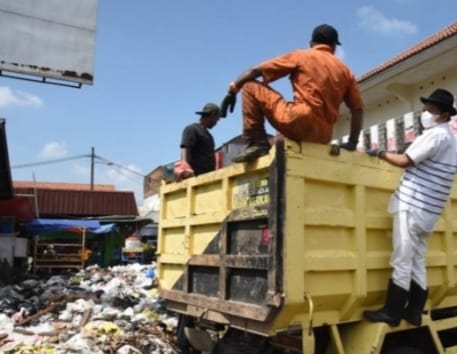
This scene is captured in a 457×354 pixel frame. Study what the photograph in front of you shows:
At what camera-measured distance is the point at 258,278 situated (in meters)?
3.07

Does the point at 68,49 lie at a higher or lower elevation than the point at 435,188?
higher

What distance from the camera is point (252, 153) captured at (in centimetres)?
324

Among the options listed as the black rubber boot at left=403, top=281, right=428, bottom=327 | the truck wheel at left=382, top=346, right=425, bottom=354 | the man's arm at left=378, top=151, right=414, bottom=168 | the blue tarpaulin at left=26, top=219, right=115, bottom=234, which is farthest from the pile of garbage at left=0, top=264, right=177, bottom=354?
the blue tarpaulin at left=26, top=219, right=115, bottom=234

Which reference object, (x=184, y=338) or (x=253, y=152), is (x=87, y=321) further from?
(x=253, y=152)

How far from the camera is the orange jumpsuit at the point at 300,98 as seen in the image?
3143 mm

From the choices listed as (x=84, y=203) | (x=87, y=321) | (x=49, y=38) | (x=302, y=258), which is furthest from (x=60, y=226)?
(x=302, y=258)

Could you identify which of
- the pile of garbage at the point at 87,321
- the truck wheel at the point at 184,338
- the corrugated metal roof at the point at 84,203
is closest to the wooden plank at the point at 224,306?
the truck wheel at the point at 184,338

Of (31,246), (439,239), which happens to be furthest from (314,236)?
(31,246)

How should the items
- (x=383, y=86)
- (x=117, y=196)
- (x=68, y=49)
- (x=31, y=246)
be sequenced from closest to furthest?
(x=383, y=86) → (x=68, y=49) → (x=31, y=246) → (x=117, y=196)

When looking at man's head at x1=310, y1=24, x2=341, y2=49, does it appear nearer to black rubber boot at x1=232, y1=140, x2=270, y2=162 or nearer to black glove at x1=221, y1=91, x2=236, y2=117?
black glove at x1=221, y1=91, x2=236, y2=117

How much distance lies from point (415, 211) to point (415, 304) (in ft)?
2.02

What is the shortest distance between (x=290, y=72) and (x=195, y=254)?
1492 millimetres

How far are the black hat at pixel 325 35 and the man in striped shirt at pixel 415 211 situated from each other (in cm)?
85

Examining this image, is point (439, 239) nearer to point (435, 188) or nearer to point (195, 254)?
point (435, 188)
